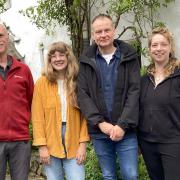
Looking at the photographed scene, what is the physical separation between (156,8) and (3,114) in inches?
204

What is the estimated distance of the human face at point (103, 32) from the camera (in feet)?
14.5

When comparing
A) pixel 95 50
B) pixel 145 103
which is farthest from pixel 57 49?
pixel 145 103

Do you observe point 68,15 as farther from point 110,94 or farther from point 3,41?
point 110,94

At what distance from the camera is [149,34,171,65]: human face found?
14.3ft

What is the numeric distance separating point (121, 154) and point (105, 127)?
14.2 inches

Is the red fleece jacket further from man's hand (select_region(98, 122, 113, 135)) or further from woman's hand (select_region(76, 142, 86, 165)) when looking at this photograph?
man's hand (select_region(98, 122, 113, 135))

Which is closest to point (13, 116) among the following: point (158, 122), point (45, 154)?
point (45, 154)

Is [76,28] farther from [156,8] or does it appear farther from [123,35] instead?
[156,8]

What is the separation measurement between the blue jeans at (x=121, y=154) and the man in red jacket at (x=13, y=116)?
0.75 meters

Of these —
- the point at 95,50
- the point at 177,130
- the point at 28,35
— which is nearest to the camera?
the point at 177,130

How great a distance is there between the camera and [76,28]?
1005 centimetres

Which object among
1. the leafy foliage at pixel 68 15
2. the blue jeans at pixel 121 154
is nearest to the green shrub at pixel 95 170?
the blue jeans at pixel 121 154

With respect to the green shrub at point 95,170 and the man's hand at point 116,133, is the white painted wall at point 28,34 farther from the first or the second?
the man's hand at point 116,133

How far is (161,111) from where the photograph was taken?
4270mm
